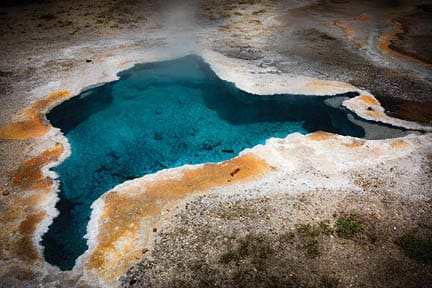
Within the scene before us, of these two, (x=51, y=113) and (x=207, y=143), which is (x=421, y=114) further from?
(x=51, y=113)

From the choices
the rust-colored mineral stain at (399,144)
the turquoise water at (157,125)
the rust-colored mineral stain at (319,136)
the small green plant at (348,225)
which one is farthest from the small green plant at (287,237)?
the rust-colored mineral stain at (399,144)

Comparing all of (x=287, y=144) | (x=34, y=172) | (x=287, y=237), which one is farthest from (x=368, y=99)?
Answer: (x=34, y=172)

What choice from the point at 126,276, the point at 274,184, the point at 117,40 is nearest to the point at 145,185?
the point at 126,276

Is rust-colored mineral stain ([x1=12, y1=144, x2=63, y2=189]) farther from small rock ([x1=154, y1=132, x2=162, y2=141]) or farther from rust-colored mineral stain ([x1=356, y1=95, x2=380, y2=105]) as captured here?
rust-colored mineral stain ([x1=356, y1=95, x2=380, y2=105])

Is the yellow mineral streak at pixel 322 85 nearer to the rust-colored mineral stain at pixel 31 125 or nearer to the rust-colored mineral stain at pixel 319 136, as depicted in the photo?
the rust-colored mineral stain at pixel 319 136

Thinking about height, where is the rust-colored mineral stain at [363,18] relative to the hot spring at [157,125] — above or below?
above
